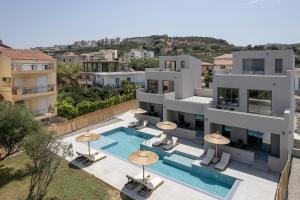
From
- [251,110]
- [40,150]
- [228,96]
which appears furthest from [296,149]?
[40,150]

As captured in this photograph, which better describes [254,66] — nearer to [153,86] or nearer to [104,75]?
[153,86]

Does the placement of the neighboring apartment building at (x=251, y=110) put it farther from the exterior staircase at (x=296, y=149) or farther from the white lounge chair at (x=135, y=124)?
→ the white lounge chair at (x=135, y=124)

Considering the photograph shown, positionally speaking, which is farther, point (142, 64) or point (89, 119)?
point (142, 64)

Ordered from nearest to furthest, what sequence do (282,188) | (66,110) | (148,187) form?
(282,188), (148,187), (66,110)

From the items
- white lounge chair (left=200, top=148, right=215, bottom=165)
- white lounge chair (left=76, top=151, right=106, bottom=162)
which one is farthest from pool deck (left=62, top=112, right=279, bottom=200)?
white lounge chair (left=200, top=148, right=215, bottom=165)

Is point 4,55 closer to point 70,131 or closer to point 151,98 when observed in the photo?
point 70,131

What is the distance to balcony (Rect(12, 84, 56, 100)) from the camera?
3045cm

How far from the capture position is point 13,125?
18.0m

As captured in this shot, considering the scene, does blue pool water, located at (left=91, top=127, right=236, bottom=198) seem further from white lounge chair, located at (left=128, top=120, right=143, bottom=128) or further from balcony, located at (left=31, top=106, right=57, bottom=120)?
balcony, located at (left=31, top=106, right=57, bottom=120)

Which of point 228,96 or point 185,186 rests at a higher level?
point 228,96

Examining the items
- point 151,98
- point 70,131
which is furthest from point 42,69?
point 151,98

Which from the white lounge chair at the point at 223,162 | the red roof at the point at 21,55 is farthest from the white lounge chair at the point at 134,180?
the red roof at the point at 21,55

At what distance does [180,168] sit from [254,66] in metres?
13.3

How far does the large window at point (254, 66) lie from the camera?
82.4 feet
